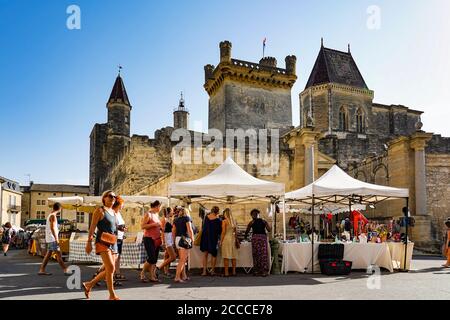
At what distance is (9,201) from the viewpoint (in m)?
54.0

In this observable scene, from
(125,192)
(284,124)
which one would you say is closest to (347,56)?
(284,124)

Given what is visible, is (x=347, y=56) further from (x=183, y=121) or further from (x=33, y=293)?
(x=33, y=293)

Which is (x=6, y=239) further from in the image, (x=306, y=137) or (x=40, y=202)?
(x=40, y=202)

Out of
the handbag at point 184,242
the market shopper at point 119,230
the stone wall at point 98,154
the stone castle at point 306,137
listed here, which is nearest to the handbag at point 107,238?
the market shopper at point 119,230

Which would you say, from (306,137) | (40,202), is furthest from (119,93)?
(40,202)

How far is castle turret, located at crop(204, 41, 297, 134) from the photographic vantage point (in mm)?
39750

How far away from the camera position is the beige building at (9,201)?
5042 centimetres

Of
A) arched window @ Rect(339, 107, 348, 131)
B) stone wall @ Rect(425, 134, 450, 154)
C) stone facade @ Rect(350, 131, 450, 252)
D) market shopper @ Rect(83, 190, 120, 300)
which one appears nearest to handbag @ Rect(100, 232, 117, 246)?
market shopper @ Rect(83, 190, 120, 300)

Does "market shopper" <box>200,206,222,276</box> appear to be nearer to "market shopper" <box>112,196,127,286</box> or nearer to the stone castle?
"market shopper" <box>112,196,127,286</box>

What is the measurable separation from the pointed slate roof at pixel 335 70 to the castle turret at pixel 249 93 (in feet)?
27.8

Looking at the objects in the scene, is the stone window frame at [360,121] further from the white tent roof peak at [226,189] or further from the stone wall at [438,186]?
the white tent roof peak at [226,189]

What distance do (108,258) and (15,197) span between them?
57812 millimetres

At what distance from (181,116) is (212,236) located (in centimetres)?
5205

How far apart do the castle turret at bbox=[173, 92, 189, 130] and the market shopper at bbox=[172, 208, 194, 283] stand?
51.9 meters
